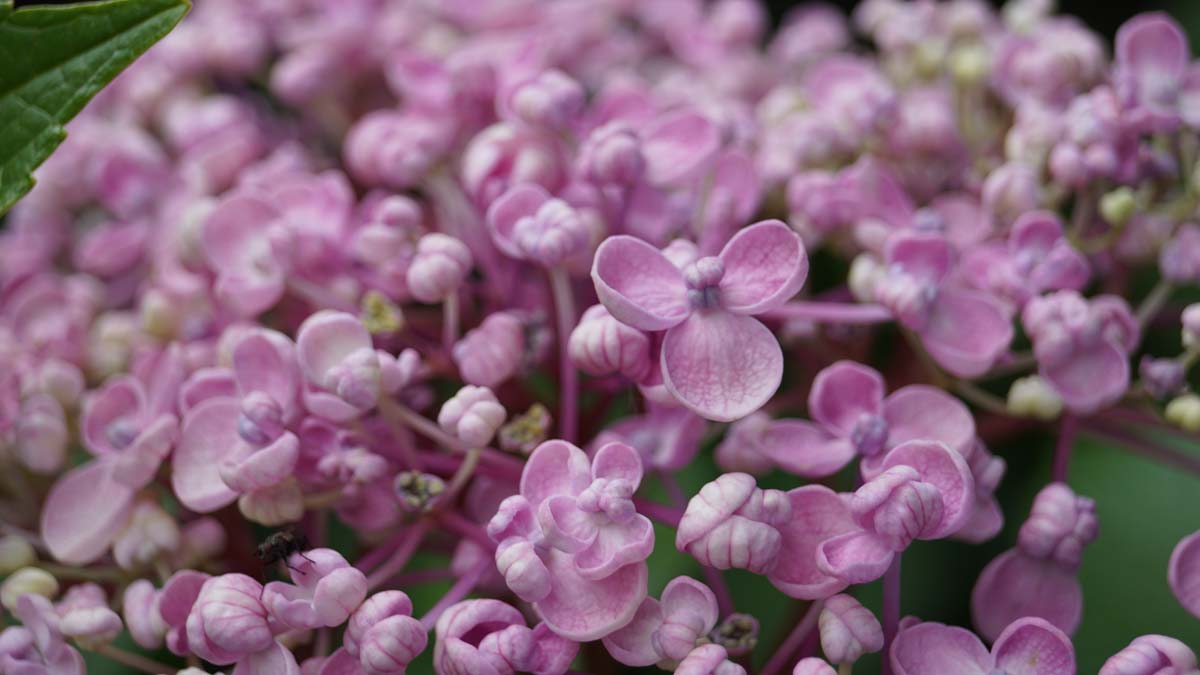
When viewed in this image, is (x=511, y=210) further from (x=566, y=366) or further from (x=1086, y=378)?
(x=1086, y=378)

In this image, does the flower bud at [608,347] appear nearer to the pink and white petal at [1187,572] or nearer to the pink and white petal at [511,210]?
the pink and white petal at [511,210]

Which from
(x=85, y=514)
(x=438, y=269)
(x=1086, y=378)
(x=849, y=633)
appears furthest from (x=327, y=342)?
(x=1086, y=378)

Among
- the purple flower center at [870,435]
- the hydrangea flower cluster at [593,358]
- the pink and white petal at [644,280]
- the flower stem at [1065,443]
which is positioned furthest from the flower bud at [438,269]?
the flower stem at [1065,443]

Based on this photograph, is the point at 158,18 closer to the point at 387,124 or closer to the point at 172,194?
the point at 387,124

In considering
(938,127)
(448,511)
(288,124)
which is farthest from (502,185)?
(288,124)

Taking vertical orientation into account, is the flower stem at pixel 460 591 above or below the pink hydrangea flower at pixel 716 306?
A: below

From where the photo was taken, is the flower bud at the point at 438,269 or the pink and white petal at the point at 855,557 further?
the flower bud at the point at 438,269

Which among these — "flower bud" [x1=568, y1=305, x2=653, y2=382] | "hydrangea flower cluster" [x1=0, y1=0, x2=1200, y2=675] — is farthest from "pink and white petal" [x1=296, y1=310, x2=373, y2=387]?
"flower bud" [x1=568, y1=305, x2=653, y2=382]
